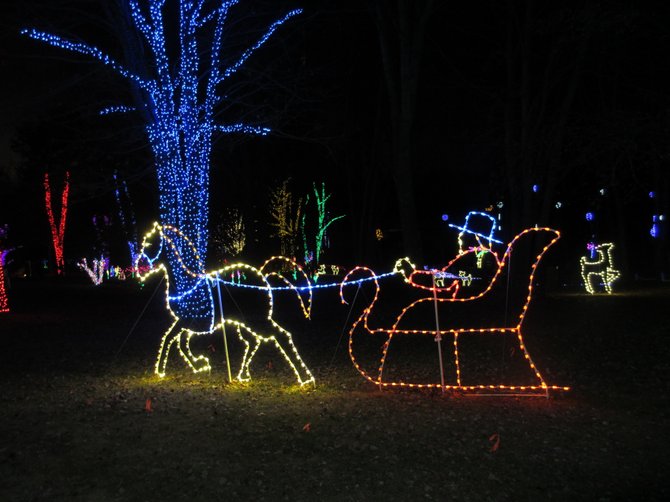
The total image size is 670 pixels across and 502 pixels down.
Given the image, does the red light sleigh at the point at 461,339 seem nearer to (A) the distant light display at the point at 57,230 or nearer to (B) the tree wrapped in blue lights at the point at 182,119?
(B) the tree wrapped in blue lights at the point at 182,119

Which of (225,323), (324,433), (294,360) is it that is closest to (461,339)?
(294,360)

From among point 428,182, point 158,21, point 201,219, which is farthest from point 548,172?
point 428,182

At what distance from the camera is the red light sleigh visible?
27.3 feet

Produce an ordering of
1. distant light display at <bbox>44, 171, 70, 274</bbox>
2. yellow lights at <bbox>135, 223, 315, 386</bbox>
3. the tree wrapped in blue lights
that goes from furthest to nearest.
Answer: distant light display at <bbox>44, 171, 70, 274</bbox> → the tree wrapped in blue lights → yellow lights at <bbox>135, 223, 315, 386</bbox>

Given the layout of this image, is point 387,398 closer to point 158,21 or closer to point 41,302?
point 158,21

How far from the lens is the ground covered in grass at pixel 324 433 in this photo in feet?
17.6

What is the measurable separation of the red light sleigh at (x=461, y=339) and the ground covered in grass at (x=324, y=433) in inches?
→ 15.7

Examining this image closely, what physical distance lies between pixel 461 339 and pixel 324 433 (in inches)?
248

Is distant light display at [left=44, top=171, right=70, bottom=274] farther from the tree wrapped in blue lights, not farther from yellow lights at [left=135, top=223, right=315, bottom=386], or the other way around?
the tree wrapped in blue lights

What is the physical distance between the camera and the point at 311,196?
37250 mm

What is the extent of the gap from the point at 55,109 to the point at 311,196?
876 inches

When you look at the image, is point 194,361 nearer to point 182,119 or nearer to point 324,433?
point 324,433

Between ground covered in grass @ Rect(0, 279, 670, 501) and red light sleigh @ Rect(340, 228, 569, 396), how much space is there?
1.31ft

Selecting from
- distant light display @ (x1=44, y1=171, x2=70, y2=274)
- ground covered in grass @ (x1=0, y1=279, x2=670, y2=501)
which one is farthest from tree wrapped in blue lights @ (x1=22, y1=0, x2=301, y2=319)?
distant light display @ (x1=44, y1=171, x2=70, y2=274)
